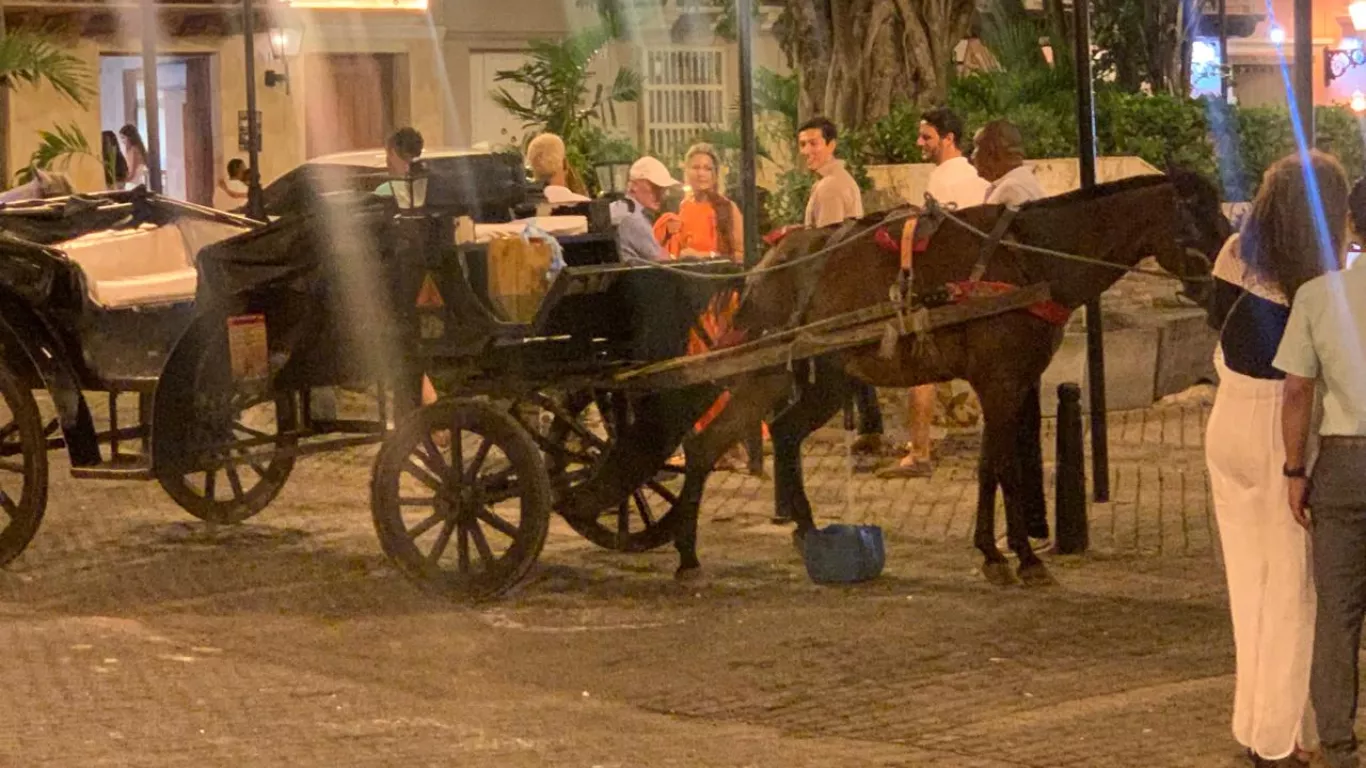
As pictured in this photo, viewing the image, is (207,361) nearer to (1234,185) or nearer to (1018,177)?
(1018,177)

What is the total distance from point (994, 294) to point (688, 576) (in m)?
1.93

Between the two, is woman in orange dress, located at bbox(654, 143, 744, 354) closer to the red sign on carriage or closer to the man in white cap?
the man in white cap

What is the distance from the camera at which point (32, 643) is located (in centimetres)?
938

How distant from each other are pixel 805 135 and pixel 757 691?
5625 mm

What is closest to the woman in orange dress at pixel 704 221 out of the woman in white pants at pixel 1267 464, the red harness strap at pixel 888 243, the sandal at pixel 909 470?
the sandal at pixel 909 470

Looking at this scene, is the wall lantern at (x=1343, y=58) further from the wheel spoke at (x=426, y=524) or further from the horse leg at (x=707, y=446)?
the wheel spoke at (x=426, y=524)

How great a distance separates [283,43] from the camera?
93.1 ft

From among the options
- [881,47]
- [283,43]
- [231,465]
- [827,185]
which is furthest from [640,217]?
[283,43]

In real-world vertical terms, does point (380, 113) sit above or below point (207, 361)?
above

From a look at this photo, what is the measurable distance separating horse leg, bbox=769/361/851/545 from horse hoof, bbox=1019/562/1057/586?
1142 mm

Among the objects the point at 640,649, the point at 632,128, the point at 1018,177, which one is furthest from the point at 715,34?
→ the point at 640,649

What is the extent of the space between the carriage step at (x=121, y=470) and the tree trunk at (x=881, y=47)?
9.97m

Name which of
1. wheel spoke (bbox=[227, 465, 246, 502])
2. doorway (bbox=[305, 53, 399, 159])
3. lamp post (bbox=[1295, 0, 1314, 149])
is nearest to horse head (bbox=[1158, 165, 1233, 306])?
lamp post (bbox=[1295, 0, 1314, 149])

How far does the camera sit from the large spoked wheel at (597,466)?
10461 millimetres
